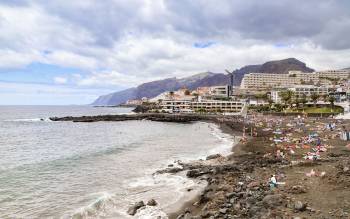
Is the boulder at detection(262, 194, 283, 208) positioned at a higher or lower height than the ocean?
higher

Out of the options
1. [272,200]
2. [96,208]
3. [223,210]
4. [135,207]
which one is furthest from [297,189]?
[96,208]

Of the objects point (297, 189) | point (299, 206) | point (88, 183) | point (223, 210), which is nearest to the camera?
point (299, 206)

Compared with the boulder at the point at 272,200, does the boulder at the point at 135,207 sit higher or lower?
lower

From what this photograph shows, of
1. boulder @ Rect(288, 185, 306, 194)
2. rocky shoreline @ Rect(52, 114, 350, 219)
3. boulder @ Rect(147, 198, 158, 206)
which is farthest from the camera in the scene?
boulder @ Rect(147, 198, 158, 206)

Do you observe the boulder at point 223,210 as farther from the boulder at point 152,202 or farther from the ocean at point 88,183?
the boulder at point 152,202

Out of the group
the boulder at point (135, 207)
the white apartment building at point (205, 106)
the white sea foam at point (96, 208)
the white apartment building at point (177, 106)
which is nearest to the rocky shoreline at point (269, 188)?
the boulder at point (135, 207)

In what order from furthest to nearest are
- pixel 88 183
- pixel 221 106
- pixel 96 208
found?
pixel 221 106
pixel 88 183
pixel 96 208

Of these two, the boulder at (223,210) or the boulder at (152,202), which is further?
the boulder at (152,202)

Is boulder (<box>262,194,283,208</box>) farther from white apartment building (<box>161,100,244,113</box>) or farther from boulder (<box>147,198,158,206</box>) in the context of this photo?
white apartment building (<box>161,100,244,113</box>)

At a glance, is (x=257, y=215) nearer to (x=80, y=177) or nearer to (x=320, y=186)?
(x=320, y=186)

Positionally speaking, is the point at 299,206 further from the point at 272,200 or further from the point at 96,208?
the point at 96,208

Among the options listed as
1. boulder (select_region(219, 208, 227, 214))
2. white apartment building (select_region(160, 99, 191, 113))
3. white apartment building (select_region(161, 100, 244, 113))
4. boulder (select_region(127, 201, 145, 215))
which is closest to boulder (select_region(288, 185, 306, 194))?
boulder (select_region(219, 208, 227, 214))

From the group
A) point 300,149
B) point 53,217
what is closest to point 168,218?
point 53,217

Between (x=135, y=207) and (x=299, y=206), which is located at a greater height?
(x=299, y=206)
